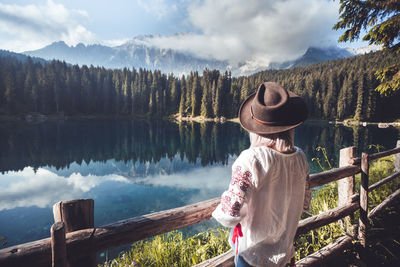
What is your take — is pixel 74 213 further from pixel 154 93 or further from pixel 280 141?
pixel 154 93

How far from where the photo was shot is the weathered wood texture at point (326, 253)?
3054mm

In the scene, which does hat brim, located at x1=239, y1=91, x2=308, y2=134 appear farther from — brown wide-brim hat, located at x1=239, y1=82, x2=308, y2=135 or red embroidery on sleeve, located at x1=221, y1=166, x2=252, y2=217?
red embroidery on sleeve, located at x1=221, y1=166, x2=252, y2=217

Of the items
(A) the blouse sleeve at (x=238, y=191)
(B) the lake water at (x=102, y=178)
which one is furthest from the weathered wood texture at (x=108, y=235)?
(B) the lake water at (x=102, y=178)

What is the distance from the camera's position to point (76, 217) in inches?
63.5

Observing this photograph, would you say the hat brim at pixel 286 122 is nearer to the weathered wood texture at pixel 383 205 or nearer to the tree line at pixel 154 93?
the weathered wood texture at pixel 383 205

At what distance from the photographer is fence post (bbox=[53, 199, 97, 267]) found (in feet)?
5.11

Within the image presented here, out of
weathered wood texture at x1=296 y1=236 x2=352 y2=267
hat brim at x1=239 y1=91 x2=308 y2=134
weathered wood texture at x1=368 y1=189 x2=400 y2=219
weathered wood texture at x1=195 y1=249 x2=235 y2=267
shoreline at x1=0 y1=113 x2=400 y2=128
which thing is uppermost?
shoreline at x1=0 y1=113 x2=400 y2=128

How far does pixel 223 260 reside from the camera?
2355 mm

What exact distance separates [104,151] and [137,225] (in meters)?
28.4

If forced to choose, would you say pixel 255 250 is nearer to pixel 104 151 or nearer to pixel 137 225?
pixel 137 225

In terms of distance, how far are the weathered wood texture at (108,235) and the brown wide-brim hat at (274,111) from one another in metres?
1.13

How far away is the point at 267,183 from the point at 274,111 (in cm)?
56

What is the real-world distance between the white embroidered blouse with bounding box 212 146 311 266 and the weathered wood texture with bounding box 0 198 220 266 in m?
0.58

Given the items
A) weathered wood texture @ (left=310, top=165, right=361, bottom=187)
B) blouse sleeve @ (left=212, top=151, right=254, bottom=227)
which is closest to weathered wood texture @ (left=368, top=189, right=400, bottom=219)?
weathered wood texture @ (left=310, top=165, right=361, bottom=187)
